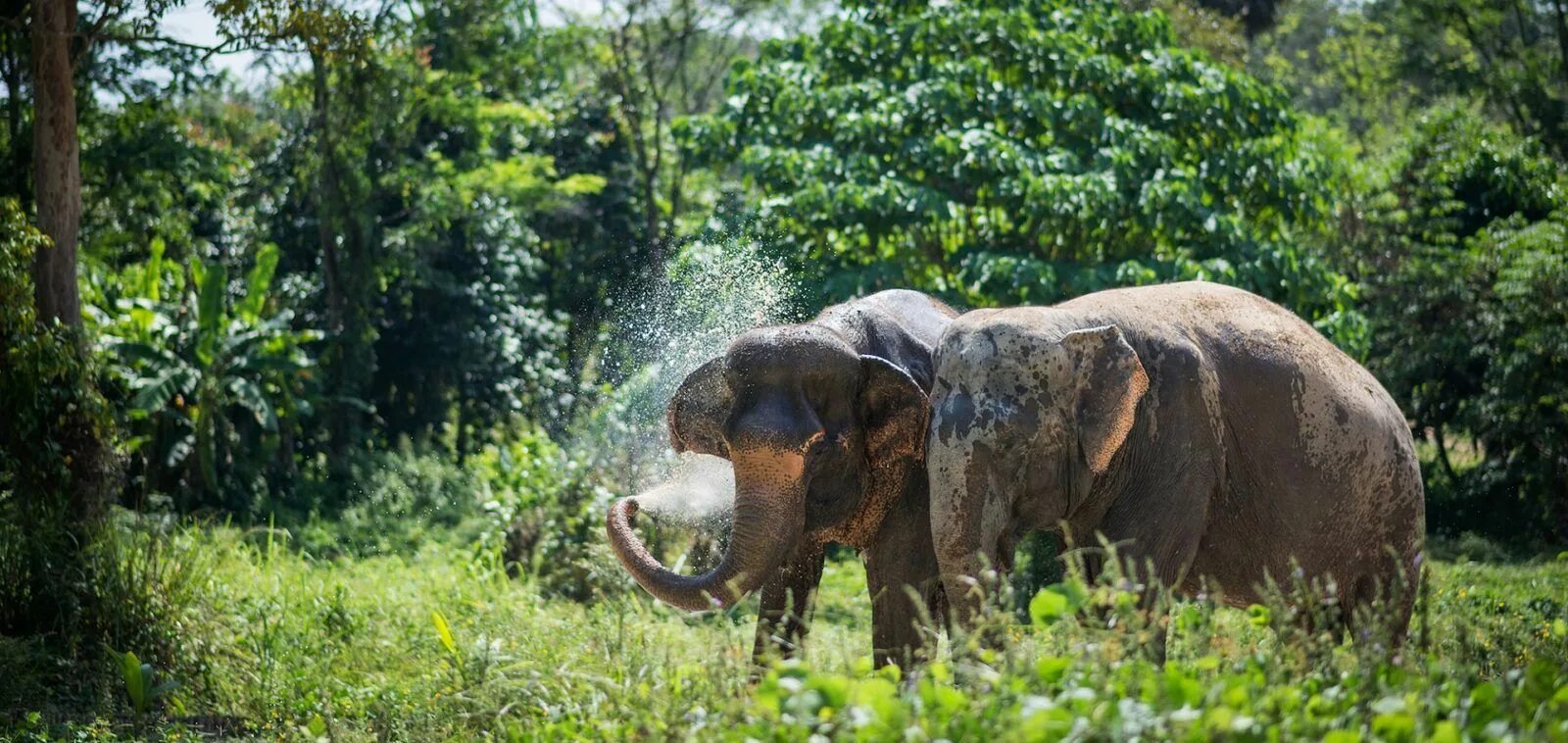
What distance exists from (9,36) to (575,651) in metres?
7.25

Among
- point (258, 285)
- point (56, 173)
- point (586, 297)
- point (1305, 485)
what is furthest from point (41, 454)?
point (586, 297)

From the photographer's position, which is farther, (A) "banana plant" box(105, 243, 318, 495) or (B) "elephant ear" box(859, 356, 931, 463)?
(A) "banana plant" box(105, 243, 318, 495)

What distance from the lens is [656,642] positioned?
8289mm

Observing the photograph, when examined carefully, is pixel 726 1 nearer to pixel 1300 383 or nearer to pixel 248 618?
pixel 248 618

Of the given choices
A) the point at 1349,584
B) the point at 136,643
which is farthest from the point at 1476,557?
the point at 136,643

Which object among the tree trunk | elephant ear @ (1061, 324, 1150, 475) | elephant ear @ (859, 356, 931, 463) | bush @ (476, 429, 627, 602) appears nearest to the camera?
elephant ear @ (1061, 324, 1150, 475)

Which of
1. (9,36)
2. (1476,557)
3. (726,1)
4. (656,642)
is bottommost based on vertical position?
(1476,557)

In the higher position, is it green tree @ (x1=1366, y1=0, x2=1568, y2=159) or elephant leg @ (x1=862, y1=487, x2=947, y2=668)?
green tree @ (x1=1366, y1=0, x2=1568, y2=159)

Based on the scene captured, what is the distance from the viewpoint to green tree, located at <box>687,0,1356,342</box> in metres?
12.2

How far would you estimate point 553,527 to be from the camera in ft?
38.2

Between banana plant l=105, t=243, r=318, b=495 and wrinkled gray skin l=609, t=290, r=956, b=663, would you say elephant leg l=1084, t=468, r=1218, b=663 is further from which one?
banana plant l=105, t=243, r=318, b=495

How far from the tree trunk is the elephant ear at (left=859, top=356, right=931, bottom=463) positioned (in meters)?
5.84

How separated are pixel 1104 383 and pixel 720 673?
7.11ft

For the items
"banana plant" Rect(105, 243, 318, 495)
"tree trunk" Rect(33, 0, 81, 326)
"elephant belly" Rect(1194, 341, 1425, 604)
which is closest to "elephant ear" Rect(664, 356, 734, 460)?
"elephant belly" Rect(1194, 341, 1425, 604)
